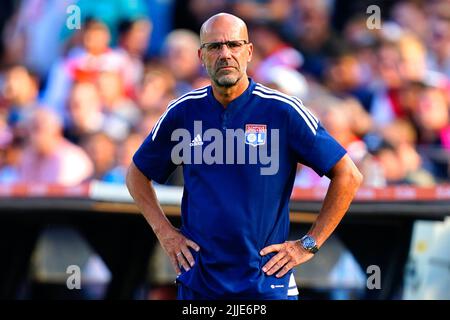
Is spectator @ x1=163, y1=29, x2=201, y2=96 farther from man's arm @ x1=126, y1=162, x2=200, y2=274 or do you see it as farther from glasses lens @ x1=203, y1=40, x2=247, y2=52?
glasses lens @ x1=203, y1=40, x2=247, y2=52

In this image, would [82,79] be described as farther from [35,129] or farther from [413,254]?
[413,254]

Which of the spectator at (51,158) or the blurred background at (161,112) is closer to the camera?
the blurred background at (161,112)

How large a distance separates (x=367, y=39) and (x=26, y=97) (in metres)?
3.45

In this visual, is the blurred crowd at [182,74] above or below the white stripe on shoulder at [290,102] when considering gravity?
above

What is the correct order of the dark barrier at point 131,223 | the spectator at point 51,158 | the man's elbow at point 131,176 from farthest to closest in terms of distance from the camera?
the spectator at point 51,158 < the dark barrier at point 131,223 < the man's elbow at point 131,176

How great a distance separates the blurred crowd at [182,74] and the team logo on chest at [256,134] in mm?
4370

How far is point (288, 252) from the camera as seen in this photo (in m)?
5.55

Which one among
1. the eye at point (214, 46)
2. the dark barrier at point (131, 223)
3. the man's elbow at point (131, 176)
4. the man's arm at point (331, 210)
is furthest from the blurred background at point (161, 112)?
the eye at point (214, 46)

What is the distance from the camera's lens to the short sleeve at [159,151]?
18.9ft

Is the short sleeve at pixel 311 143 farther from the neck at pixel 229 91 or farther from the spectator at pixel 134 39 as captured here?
the spectator at pixel 134 39

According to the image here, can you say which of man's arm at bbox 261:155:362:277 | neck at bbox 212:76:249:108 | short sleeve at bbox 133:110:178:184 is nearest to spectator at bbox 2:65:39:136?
short sleeve at bbox 133:110:178:184

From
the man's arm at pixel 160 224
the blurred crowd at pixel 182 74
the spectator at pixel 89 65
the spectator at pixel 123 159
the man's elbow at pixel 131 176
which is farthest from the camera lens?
the spectator at pixel 89 65

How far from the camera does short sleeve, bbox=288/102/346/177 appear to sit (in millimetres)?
5531

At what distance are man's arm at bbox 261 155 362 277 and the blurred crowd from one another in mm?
4265
